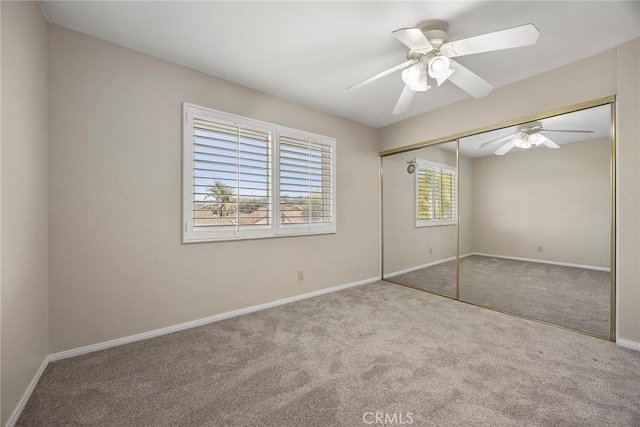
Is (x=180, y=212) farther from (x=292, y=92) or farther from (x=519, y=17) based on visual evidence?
(x=519, y=17)

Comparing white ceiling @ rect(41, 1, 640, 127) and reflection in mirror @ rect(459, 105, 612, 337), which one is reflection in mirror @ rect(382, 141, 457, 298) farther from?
white ceiling @ rect(41, 1, 640, 127)

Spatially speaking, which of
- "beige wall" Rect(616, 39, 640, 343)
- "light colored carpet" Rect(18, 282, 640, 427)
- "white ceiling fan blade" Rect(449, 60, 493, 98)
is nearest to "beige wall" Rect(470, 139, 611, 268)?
"beige wall" Rect(616, 39, 640, 343)

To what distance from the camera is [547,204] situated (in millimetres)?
2654

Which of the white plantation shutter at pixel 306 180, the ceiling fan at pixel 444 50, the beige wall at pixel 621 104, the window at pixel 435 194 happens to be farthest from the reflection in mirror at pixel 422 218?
the ceiling fan at pixel 444 50

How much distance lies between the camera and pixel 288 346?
212 centimetres

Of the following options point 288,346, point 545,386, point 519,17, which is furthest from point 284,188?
point 545,386

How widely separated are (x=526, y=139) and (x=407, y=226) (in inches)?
69.1

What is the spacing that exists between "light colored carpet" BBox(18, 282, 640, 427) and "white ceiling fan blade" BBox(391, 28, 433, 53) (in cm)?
225

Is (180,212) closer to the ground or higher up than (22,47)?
closer to the ground

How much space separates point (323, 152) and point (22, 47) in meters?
2.71

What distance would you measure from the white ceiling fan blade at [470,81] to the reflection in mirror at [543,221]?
36.8 inches

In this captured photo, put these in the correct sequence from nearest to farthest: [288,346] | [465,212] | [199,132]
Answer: [288,346]
[199,132]
[465,212]

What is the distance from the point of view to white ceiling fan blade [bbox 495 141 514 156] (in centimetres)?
284
